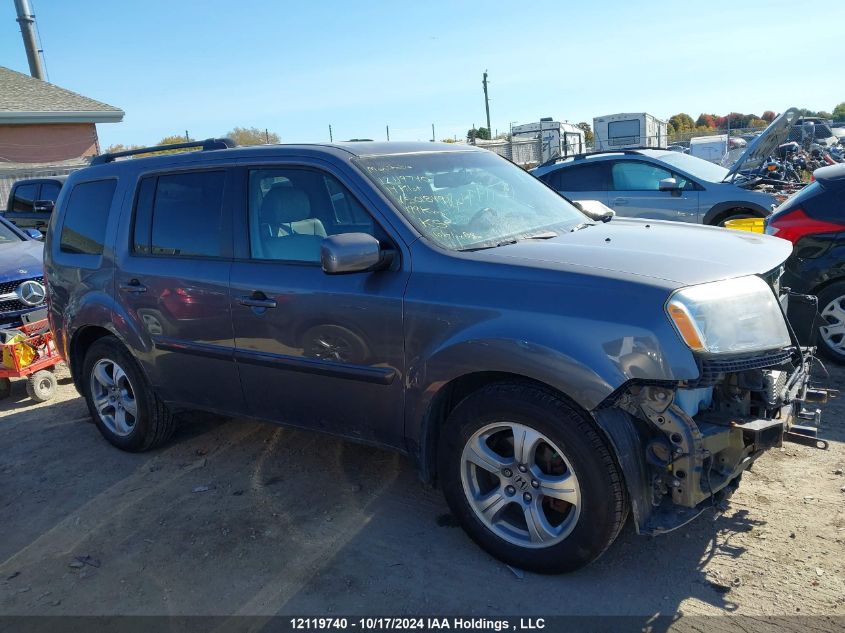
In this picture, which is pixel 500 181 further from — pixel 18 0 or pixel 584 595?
pixel 18 0

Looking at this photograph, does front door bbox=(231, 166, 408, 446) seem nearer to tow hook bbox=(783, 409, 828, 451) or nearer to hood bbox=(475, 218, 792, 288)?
hood bbox=(475, 218, 792, 288)

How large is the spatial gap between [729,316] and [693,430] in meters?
0.48

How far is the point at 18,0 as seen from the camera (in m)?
24.0

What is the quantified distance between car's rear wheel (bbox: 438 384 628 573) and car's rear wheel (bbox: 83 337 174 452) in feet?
7.71

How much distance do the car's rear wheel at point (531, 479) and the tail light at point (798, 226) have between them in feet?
11.9

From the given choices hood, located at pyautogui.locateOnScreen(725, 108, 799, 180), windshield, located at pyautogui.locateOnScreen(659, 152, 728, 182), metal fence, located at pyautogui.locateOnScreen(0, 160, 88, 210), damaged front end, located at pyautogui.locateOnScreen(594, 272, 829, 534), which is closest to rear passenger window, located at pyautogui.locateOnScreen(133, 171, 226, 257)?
damaged front end, located at pyautogui.locateOnScreen(594, 272, 829, 534)

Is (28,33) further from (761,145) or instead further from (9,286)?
(761,145)

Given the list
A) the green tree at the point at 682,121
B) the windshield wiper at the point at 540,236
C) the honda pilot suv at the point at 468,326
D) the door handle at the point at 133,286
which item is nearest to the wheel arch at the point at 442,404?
the honda pilot suv at the point at 468,326

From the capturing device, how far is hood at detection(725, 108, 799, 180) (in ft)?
32.6

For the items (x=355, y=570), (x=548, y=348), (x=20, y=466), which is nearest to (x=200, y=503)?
(x=355, y=570)

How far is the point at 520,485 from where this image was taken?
120 inches

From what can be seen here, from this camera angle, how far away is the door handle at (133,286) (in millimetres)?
4285

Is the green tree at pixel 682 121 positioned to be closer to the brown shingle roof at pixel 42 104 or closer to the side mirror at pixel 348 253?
the brown shingle roof at pixel 42 104

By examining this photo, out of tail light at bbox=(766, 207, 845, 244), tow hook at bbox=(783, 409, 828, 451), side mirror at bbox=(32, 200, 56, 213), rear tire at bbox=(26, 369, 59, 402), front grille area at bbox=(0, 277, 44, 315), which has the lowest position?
rear tire at bbox=(26, 369, 59, 402)
